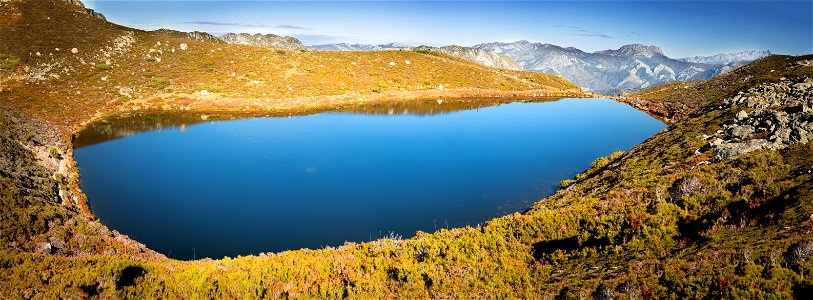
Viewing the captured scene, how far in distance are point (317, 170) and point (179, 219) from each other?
11471mm

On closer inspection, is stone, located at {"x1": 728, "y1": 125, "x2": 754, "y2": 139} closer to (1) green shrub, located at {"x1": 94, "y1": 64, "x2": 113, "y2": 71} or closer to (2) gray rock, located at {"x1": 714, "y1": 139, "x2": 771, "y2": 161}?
(2) gray rock, located at {"x1": 714, "y1": 139, "x2": 771, "y2": 161}

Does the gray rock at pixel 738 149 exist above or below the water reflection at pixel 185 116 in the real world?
above

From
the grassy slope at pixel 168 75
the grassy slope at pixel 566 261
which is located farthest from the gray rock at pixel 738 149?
the grassy slope at pixel 168 75

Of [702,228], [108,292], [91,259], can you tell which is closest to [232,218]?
[91,259]

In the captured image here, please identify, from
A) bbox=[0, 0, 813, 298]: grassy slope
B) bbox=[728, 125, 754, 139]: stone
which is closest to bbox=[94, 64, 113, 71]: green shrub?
bbox=[0, 0, 813, 298]: grassy slope

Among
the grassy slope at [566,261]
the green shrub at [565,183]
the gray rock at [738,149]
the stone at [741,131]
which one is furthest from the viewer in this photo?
the green shrub at [565,183]

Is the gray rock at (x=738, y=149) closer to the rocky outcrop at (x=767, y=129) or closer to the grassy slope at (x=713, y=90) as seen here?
the rocky outcrop at (x=767, y=129)

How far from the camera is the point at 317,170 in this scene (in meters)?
32.6

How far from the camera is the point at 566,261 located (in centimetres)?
1349

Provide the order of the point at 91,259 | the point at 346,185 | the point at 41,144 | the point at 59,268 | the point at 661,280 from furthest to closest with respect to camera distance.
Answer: the point at 41,144, the point at 346,185, the point at 91,259, the point at 59,268, the point at 661,280

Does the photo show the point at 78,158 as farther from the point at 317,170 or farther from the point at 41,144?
the point at 317,170

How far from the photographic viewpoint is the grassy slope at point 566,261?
34.2ft

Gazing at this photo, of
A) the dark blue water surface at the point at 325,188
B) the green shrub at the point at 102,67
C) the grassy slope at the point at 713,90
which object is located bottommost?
the dark blue water surface at the point at 325,188

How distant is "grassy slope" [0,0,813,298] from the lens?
10.4m
